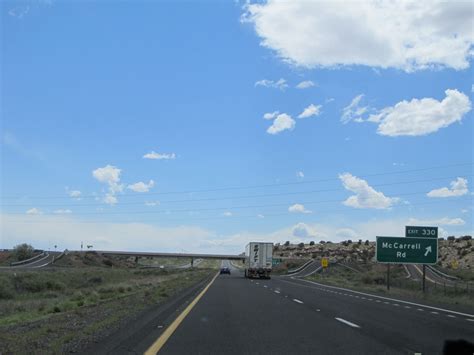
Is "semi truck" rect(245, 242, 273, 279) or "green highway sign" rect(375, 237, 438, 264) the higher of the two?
"green highway sign" rect(375, 237, 438, 264)

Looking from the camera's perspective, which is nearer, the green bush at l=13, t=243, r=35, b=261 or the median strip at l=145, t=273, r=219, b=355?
the median strip at l=145, t=273, r=219, b=355

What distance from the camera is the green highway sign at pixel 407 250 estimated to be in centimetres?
4056

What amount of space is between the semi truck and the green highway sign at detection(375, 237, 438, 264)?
24979 mm

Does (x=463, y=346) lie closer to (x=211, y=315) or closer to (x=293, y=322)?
(x=293, y=322)

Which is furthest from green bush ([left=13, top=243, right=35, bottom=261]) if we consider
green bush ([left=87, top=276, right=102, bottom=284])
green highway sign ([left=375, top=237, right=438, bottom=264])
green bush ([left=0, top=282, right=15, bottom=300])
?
green highway sign ([left=375, top=237, right=438, bottom=264])

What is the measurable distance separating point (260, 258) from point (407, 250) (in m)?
28.0

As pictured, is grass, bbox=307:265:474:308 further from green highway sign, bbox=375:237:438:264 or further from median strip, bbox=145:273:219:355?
median strip, bbox=145:273:219:355

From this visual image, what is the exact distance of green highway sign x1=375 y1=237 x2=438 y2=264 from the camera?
40.6m

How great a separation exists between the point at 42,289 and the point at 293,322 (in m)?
41.7

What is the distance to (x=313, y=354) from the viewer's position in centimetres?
1027

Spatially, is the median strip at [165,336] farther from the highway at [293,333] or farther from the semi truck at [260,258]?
the semi truck at [260,258]

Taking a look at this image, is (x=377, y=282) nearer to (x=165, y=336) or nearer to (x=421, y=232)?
(x=421, y=232)

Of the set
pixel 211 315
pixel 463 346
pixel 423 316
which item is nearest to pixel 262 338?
pixel 463 346

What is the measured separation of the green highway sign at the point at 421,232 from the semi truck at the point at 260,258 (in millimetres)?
25452
